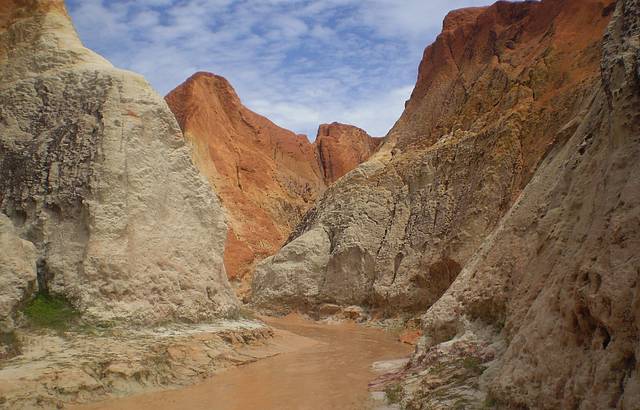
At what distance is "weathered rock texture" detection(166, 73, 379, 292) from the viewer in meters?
34.2

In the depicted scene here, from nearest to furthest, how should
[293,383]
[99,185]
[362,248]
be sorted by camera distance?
[293,383], [99,185], [362,248]

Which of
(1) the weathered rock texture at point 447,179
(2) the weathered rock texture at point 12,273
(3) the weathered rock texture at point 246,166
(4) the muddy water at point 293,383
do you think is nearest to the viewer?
(4) the muddy water at point 293,383

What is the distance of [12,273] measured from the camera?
896cm

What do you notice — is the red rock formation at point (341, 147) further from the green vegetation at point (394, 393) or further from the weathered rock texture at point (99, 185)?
the green vegetation at point (394, 393)

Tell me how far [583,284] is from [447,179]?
1470 cm

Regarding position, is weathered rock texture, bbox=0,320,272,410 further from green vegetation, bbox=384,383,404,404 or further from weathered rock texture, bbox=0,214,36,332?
green vegetation, bbox=384,383,404,404

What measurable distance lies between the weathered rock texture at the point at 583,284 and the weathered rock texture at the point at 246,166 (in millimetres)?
23489

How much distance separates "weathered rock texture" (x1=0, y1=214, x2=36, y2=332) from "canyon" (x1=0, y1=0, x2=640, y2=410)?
32 millimetres

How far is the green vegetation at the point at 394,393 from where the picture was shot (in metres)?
6.88

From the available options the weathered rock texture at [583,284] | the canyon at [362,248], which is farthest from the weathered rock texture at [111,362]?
the weathered rock texture at [583,284]

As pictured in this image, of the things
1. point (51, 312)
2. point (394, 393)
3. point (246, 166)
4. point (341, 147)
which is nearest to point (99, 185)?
point (51, 312)

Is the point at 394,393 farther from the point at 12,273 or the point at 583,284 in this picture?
the point at 12,273

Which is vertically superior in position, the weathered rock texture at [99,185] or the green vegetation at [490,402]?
the weathered rock texture at [99,185]

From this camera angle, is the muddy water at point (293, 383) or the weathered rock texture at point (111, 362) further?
the muddy water at point (293, 383)
